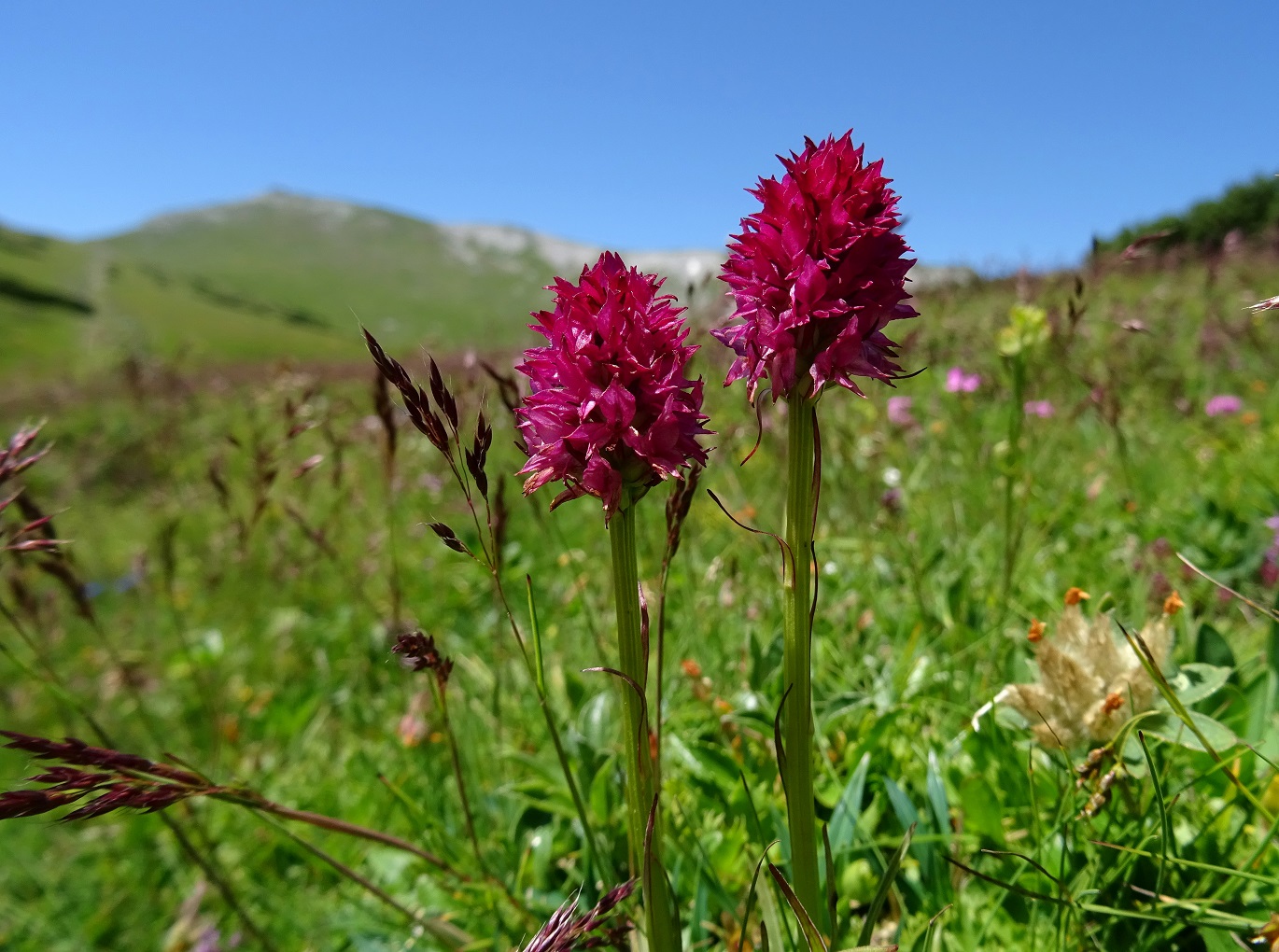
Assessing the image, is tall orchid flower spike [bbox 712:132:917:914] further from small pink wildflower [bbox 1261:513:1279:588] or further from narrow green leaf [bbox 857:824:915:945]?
small pink wildflower [bbox 1261:513:1279:588]

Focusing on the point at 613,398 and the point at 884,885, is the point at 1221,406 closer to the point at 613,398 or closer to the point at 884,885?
the point at 884,885

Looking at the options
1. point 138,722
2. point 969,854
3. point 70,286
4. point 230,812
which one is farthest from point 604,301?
point 70,286

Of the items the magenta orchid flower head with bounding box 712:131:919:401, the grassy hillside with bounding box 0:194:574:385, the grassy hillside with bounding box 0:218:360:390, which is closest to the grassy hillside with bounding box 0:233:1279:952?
the magenta orchid flower head with bounding box 712:131:919:401

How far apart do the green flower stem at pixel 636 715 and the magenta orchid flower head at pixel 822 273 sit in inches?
11.1

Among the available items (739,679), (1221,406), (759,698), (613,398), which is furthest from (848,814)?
(1221,406)

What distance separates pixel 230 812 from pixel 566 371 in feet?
9.23

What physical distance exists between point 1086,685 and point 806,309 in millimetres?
950

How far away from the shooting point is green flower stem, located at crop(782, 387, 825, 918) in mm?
1044

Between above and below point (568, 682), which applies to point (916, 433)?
above

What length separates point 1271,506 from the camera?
279 cm

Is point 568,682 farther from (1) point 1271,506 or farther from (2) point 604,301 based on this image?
(1) point 1271,506

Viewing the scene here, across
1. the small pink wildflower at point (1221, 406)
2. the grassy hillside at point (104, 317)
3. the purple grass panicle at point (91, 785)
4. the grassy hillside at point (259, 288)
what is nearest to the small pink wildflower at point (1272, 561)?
the small pink wildflower at point (1221, 406)

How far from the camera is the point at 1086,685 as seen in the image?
4.58 feet

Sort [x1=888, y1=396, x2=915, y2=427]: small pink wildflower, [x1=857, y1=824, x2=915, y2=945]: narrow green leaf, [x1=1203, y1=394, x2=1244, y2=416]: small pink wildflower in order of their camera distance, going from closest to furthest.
Result: [x1=857, y1=824, x2=915, y2=945]: narrow green leaf, [x1=1203, y1=394, x2=1244, y2=416]: small pink wildflower, [x1=888, y1=396, x2=915, y2=427]: small pink wildflower
